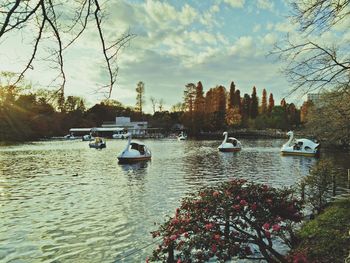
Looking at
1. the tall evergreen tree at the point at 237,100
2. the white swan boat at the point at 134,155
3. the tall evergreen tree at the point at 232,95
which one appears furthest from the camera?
the tall evergreen tree at the point at 237,100

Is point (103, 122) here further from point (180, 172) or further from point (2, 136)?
point (180, 172)

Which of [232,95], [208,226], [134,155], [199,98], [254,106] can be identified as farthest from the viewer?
[254,106]

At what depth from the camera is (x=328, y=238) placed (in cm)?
779

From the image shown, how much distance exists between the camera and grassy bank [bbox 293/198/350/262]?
22.4 feet

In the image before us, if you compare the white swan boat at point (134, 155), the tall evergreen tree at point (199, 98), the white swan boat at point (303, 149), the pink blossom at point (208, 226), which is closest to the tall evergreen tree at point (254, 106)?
the tall evergreen tree at point (199, 98)

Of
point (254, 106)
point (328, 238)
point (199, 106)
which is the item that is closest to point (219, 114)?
point (199, 106)

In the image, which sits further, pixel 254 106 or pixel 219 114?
pixel 254 106

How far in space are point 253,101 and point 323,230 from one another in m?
115

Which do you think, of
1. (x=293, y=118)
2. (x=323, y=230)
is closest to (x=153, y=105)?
(x=293, y=118)

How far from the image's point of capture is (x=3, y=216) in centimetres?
1380

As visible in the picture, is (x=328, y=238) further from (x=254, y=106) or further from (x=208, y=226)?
(x=254, y=106)

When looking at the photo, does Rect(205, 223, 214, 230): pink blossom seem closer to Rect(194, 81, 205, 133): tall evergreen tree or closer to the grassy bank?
the grassy bank

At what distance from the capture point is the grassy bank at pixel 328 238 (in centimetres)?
681

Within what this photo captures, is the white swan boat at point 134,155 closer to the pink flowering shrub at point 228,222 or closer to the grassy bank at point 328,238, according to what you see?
the grassy bank at point 328,238
